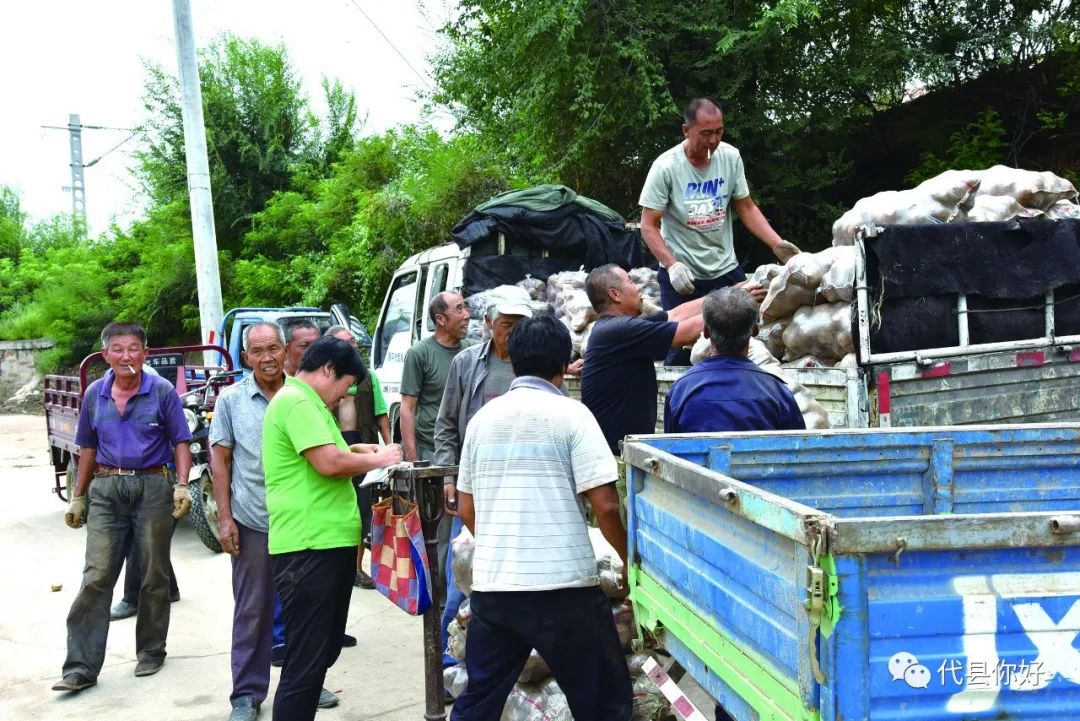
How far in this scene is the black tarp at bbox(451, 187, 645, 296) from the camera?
8.03 meters

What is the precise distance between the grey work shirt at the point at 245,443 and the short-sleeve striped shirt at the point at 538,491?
1.87 meters

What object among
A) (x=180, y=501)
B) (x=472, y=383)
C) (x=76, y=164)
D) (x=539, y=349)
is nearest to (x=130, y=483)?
(x=180, y=501)

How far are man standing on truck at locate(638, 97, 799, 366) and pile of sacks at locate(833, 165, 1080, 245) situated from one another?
598 millimetres

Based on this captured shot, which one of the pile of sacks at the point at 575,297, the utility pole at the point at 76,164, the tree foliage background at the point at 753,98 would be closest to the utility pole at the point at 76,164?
the utility pole at the point at 76,164

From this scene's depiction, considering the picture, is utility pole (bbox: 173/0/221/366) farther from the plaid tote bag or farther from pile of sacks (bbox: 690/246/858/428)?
the plaid tote bag

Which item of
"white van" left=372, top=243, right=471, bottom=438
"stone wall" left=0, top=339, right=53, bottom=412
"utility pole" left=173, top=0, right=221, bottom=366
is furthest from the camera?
"stone wall" left=0, top=339, right=53, bottom=412

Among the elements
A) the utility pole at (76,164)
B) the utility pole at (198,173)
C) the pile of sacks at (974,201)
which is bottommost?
the pile of sacks at (974,201)

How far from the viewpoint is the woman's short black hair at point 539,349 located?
10.7 ft

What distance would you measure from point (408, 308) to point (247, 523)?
4298 millimetres

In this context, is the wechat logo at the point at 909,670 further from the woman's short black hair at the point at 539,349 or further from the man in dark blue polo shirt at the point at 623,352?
the man in dark blue polo shirt at the point at 623,352

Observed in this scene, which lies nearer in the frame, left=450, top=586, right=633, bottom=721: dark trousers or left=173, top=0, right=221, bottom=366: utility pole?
left=450, top=586, right=633, bottom=721: dark trousers

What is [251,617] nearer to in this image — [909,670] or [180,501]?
[180,501]

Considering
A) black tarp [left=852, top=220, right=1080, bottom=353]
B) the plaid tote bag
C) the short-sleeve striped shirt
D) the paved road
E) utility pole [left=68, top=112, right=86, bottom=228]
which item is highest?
utility pole [left=68, top=112, right=86, bottom=228]

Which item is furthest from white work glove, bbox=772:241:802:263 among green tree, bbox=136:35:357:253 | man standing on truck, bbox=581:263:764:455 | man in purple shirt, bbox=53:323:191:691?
green tree, bbox=136:35:357:253
